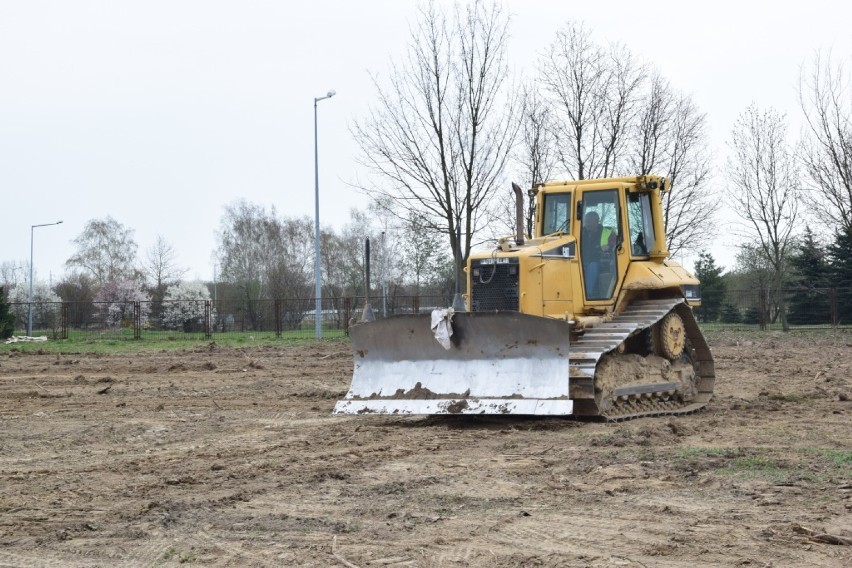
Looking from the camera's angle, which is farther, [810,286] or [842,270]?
[810,286]

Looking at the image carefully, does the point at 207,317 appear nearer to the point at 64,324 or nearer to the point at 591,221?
the point at 64,324

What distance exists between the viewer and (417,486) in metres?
7.57

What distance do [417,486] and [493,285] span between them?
197 inches

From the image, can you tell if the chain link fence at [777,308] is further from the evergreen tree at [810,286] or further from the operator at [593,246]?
the operator at [593,246]

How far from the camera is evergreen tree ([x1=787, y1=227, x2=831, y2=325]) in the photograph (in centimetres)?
3644

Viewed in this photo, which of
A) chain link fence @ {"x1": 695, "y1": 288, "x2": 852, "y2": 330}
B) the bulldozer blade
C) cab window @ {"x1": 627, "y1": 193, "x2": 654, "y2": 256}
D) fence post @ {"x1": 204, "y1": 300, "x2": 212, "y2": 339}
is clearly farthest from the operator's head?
fence post @ {"x1": 204, "y1": 300, "x2": 212, "y2": 339}

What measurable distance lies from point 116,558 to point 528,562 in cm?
223

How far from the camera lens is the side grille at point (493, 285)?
39.8 feet

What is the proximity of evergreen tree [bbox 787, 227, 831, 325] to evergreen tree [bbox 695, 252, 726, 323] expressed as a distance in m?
2.92

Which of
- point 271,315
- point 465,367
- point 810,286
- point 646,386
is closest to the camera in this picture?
point 465,367

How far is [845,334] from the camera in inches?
1256

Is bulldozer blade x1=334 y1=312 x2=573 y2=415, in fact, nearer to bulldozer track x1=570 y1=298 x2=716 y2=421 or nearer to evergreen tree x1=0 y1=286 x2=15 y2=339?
bulldozer track x1=570 y1=298 x2=716 y2=421

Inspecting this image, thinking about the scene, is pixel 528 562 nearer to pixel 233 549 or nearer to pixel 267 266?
pixel 233 549

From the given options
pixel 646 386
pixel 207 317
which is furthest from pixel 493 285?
pixel 207 317
